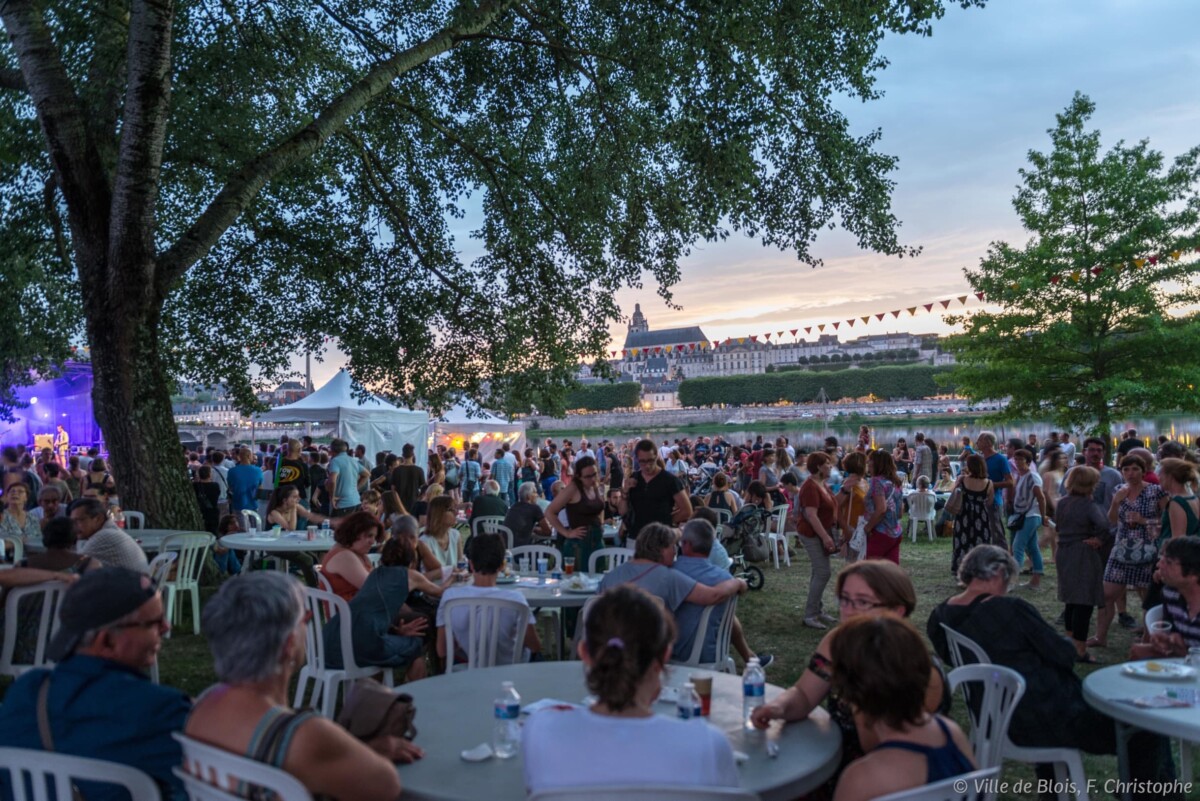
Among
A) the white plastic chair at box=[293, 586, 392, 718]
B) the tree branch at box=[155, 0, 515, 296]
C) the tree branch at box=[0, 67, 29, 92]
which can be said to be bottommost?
the white plastic chair at box=[293, 586, 392, 718]

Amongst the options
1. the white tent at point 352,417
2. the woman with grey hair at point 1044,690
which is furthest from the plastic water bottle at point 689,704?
the white tent at point 352,417

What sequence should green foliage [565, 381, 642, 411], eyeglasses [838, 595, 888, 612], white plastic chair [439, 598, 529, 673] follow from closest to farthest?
eyeglasses [838, 595, 888, 612]
white plastic chair [439, 598, 529, 673]
green foliage [565, 381, 642, 411]

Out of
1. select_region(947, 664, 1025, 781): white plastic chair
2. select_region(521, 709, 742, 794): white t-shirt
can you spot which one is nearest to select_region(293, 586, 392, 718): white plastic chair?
select_region(521, 709, 742, 794): white t-shirt

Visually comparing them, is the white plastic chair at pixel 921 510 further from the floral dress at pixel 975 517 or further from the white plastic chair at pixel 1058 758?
the white plastic chair at pixel 1058 758

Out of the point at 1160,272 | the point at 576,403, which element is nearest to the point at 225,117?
the point at 1160,272

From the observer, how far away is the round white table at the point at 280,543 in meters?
7.30

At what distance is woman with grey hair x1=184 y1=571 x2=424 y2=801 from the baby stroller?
732 centimetres

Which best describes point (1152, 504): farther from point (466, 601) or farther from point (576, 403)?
point (576, 403)

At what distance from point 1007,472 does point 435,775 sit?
838cm

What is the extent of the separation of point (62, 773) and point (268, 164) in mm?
7163

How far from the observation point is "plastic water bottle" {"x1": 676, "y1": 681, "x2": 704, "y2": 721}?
2600 millimetres

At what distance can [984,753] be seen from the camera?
303cm

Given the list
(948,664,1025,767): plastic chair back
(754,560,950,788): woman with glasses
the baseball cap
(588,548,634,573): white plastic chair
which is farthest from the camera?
(588,548,634,573): white plastic chair

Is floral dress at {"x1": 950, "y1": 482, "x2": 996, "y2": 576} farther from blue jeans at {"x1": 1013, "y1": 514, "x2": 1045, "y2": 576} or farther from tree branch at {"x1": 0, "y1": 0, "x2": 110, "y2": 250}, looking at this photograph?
tree branch at {"x1": 0, "y1": 0, "x2": 110, "y2": 250}
